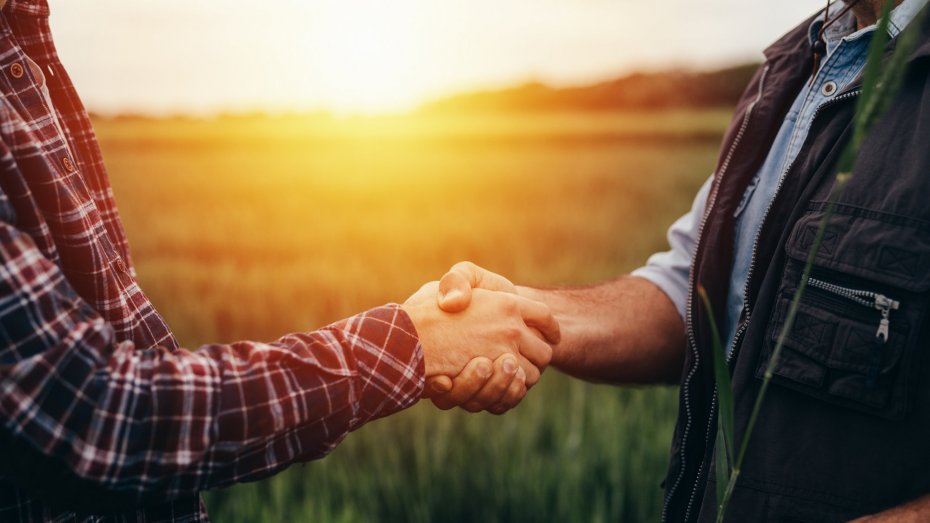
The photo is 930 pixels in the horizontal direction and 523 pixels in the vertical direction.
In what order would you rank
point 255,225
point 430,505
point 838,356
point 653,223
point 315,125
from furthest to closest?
point 315,125 < point 653,223 < point 255,225 < point 430,505 < point 838,356

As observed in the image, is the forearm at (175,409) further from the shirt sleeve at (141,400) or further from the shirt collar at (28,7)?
the shirt collar at (28,7)

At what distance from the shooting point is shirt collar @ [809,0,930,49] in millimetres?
1456

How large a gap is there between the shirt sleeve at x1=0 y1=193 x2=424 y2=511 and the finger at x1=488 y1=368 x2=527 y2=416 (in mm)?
616

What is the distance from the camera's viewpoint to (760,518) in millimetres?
1368

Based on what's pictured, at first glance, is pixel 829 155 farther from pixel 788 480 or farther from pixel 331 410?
pixel 331 410

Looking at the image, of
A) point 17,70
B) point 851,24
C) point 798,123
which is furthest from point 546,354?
point 17,70

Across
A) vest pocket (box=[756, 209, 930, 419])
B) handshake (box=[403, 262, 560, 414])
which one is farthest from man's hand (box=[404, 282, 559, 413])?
vest pocket (box=[756, 209, 930, 419])

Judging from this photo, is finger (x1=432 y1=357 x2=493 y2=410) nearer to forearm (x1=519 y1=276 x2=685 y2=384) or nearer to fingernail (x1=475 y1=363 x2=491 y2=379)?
fingernail (x1=475 y1=363 x2=491 y2=379)

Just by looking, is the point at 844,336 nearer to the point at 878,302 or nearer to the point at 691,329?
the point at 878,302

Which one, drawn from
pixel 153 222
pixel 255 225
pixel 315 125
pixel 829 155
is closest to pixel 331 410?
pixel 829 155

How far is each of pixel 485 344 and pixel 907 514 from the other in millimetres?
998

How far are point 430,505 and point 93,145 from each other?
1.67 meters

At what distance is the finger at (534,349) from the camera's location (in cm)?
202

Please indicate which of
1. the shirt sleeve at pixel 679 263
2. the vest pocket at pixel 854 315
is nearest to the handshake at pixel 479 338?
the shirt sleeve at pixel 679 263
